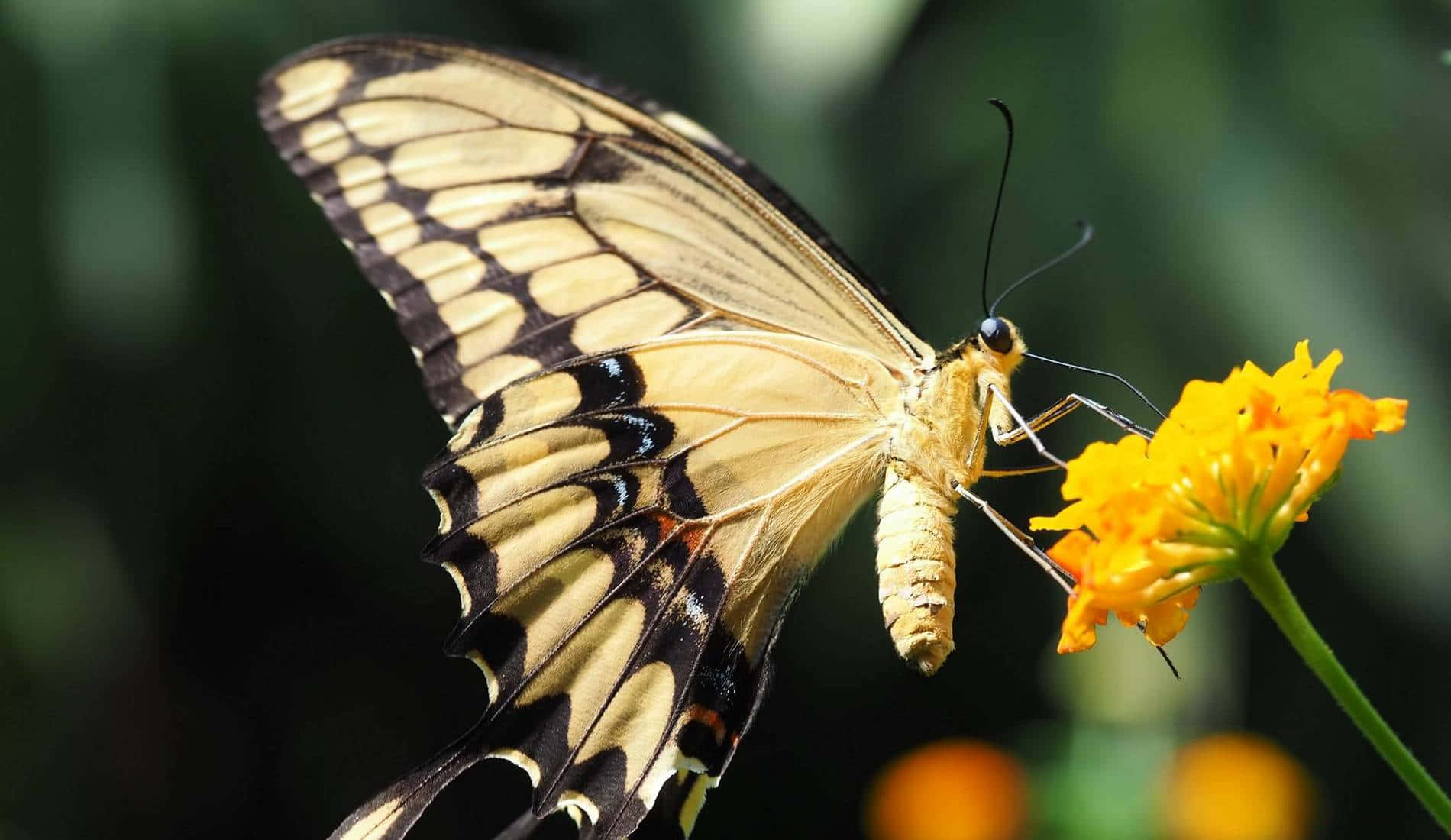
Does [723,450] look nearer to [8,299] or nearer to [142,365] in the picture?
[142,365]

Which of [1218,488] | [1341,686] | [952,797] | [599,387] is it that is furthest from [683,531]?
[952,797]

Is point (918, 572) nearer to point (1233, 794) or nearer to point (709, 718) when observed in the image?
point (709, 718)

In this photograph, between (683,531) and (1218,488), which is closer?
(1218,488)

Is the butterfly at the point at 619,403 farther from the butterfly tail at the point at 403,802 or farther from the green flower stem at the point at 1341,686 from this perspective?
the green flower stem at the point at 1341,686

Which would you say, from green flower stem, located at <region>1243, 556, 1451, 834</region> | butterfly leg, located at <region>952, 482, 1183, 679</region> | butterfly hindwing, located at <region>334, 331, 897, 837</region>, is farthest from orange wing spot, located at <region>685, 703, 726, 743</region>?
green flower stem, located at <region>1243, 556, 1451, 834</region>

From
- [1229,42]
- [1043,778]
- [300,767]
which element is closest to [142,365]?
[300,767]

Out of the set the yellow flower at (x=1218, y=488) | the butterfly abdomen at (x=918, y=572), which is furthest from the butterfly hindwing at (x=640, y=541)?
the yellow flower at (x=1218, y=488)
